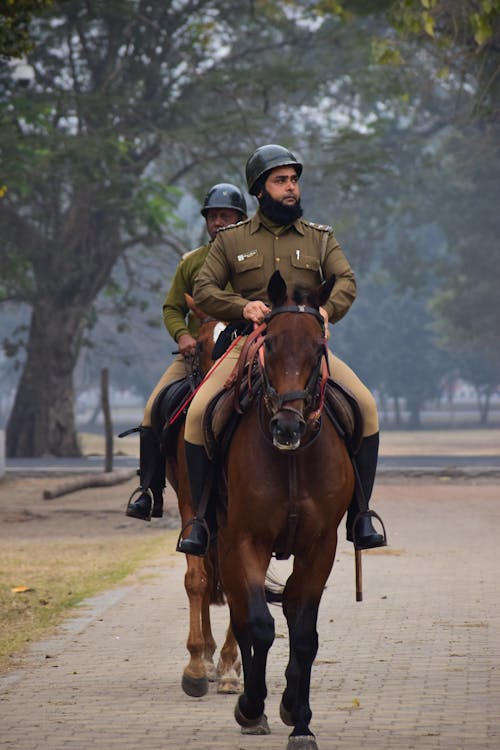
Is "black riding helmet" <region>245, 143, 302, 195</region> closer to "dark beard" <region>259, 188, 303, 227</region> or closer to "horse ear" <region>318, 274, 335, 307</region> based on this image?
"dark beard" <region>259, 188, 303, 227</region>

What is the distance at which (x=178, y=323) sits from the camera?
9828 millimetres

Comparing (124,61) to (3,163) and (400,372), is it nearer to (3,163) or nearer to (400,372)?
(3,163)

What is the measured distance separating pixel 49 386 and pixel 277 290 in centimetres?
3256

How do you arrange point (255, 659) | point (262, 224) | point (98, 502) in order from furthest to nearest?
point (98, 502), point (262, 224), point (255, 659)

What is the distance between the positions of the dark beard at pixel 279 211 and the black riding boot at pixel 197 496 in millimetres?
1296

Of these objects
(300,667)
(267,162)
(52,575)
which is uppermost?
(267,162)

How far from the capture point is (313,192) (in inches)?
2467

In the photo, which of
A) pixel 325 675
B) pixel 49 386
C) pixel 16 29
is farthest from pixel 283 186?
pixel 49 386

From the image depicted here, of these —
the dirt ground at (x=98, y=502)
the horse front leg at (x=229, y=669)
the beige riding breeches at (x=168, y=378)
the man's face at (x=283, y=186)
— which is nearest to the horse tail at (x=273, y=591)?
the horse front leg at (x=229, y=669)

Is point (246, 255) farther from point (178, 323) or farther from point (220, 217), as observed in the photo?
point (178, 323)

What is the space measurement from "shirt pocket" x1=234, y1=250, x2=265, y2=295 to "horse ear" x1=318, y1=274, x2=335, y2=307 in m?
1.01

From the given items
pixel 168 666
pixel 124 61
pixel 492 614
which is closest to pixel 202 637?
pixel 168 666

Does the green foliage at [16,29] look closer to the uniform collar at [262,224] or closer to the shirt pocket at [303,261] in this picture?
the uniform collar at [262,224]

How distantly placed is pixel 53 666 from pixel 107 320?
247 ft
